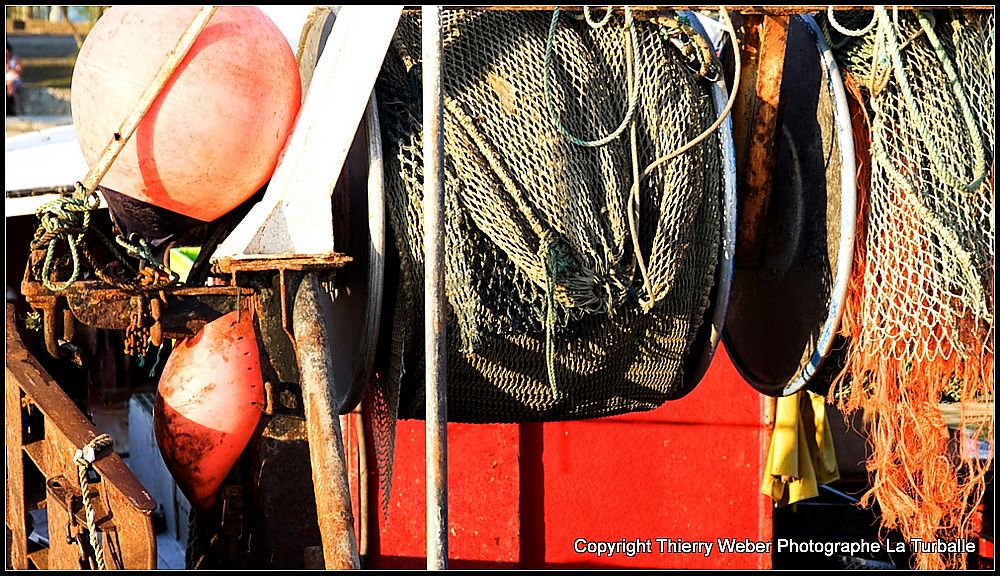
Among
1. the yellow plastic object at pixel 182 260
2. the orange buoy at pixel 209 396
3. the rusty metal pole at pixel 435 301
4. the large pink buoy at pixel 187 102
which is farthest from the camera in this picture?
the yellow plastic object at pixel 182 260

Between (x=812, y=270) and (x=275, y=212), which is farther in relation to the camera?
(x=812, y=270)

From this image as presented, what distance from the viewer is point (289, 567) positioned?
111 inches

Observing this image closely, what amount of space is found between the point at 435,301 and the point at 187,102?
2.46 ft

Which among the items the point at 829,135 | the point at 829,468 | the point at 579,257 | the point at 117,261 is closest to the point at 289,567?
the point at 117,261

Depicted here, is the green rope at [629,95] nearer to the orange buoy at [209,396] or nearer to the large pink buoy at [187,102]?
the large pink buoy at [187,102]

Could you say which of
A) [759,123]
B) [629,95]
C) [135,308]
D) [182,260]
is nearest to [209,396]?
[135,308]

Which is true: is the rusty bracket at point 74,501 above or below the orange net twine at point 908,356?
below

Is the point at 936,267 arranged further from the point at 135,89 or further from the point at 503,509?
the point at 503,509

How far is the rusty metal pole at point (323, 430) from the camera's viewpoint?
2.24 meters

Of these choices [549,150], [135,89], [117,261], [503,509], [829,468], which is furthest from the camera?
[829,468]

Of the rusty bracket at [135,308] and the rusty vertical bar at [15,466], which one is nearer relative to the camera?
the rusty bracket at [135,308]

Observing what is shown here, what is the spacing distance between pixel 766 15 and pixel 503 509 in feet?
9.52

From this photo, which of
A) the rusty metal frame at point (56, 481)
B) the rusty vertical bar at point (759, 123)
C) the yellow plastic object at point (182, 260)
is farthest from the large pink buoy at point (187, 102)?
the yellow plastic object at point (182, 260)

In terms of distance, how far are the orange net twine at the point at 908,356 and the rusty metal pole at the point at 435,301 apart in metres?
1.19
